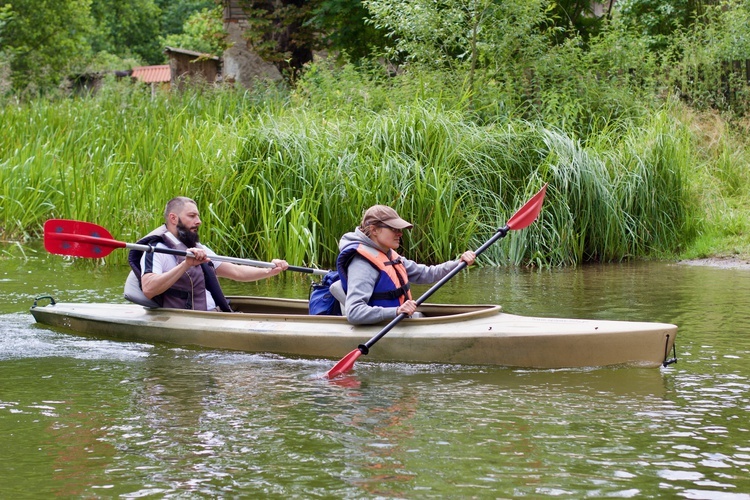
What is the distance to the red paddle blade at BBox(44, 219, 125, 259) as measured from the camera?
743 centimetres

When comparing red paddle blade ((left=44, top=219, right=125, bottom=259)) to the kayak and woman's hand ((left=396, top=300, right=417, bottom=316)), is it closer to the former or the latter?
the kayak

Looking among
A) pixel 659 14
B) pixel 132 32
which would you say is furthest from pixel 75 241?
pixel 132 32

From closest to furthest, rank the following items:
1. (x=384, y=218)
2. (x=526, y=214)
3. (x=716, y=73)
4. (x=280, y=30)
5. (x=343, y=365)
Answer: (x=343, y=365)
(x=384, y=218)
(x=526, y=214)
(x=716, y=73)
(x=280, y=30)

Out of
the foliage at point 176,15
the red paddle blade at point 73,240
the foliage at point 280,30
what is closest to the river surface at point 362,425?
the red paddle blade at point 73,240

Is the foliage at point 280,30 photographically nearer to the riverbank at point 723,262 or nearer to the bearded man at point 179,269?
the riverbank at point 723,262

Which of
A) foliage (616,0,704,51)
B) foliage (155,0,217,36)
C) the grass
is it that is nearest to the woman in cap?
the grass

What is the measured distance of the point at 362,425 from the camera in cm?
475

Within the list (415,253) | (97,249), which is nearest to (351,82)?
(415,253)

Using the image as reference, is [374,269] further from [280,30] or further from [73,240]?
[280,30]

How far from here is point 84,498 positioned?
3.73 metres

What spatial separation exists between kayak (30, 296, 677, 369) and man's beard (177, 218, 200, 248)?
0.47 metres

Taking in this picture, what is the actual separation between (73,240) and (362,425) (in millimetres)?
3596

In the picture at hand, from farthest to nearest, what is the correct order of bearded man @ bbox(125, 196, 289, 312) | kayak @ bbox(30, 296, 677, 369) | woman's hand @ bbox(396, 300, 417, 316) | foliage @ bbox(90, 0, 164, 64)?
foliage @ bbox(90, 0, 164, 64)
bearded man @ bbox(125, 196, 289, 312)
woman's hand @ bbox(396, 300, 417, 316)
kayak @ bbox(30, 296, 677, 369)

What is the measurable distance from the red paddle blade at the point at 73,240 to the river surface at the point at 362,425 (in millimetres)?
613
